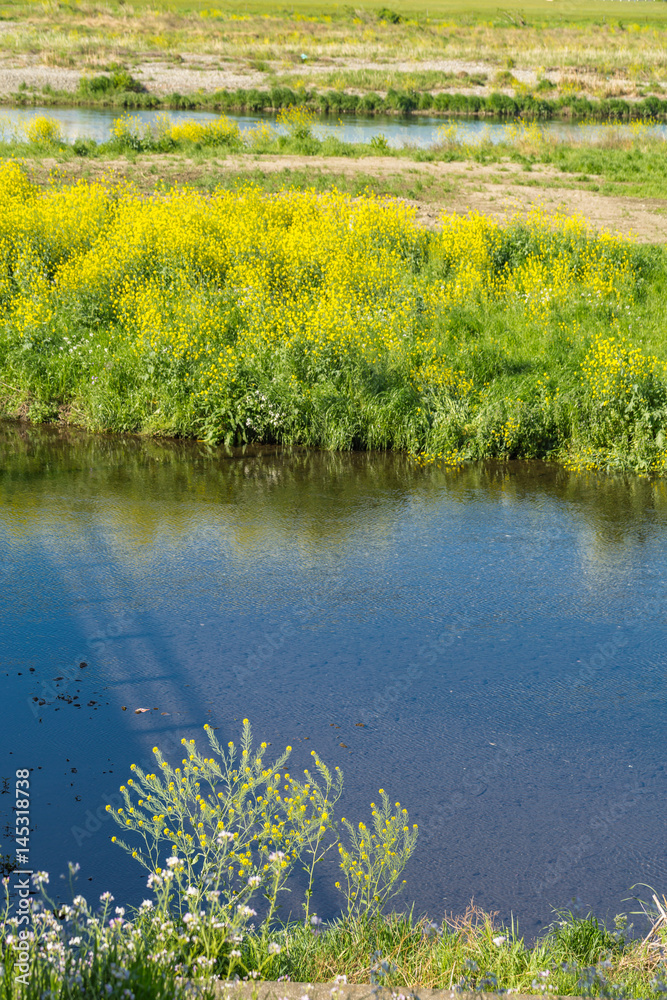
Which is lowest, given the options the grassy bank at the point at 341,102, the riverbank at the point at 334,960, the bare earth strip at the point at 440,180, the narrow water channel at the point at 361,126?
the riverbank at the point at 334,960

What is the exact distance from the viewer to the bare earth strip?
1945cm

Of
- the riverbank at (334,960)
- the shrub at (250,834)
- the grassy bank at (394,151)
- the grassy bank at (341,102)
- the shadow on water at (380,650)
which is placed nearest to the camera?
the riverbank at (334,960)

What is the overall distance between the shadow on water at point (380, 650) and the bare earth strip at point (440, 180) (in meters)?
9.74

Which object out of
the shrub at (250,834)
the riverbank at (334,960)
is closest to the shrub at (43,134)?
the shrub at (250,834)

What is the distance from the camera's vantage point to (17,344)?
44.6ft

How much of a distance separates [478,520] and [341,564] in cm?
189

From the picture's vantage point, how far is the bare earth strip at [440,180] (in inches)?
766

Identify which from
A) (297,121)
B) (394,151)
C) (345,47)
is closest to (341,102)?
(297,121)

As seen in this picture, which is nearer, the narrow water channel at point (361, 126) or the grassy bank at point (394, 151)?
the grassy bank at point (394, 151)

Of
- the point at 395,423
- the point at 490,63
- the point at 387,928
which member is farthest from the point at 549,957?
the point at 490,63

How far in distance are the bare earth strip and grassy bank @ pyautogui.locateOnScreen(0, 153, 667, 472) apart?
8.38 feet

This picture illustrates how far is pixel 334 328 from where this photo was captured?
13008 millimetres

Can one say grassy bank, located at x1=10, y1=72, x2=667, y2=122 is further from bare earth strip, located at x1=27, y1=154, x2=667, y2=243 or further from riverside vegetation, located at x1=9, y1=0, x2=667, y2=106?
bare earth strip, located at x1=27, y1=154, x2=667, y2=243

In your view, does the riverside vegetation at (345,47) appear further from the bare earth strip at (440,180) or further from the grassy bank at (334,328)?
the grassy bank at (334,328)
